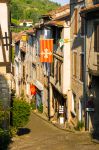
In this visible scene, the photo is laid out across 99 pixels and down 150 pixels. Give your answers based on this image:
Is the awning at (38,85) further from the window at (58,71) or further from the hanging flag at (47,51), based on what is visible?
the hanging flag at (47,51)

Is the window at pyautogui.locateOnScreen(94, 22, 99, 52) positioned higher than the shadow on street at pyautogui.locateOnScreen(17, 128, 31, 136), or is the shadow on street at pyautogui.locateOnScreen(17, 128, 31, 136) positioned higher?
the window at pyautogui.locateOnScreen(94, 22, 99, 52)

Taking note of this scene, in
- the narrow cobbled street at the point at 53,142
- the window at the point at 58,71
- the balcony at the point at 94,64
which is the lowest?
the narrow cobbled street at the point at 53,142

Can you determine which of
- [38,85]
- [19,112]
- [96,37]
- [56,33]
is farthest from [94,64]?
[38,85]

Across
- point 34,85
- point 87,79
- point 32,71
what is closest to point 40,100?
point 34,85

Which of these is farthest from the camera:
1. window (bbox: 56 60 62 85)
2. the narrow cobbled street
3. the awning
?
the awning

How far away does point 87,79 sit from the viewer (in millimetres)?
28172

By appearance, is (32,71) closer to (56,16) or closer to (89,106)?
(56,16)

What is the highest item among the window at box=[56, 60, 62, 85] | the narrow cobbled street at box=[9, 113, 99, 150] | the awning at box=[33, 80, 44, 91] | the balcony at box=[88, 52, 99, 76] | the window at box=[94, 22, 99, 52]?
the window at box=[94, 22, 99, 52]

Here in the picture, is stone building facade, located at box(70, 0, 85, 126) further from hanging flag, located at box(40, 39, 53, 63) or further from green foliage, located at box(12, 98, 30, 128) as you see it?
green foliage, located at box(12, 98, 30, 128)

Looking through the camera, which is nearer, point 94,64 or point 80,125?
point 94,64

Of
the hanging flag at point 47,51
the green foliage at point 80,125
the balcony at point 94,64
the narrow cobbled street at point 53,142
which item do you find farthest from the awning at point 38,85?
the balcony at point 94,64

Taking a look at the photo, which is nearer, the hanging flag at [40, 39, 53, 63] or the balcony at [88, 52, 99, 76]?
the balcony at [88, 52, 99, 76]

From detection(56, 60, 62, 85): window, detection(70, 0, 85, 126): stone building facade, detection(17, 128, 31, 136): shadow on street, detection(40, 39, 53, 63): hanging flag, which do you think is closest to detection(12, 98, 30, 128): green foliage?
detection(17, 128, 31, 136): shadow on street

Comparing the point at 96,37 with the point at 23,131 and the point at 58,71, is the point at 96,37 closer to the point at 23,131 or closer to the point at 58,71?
the point at 23,131
